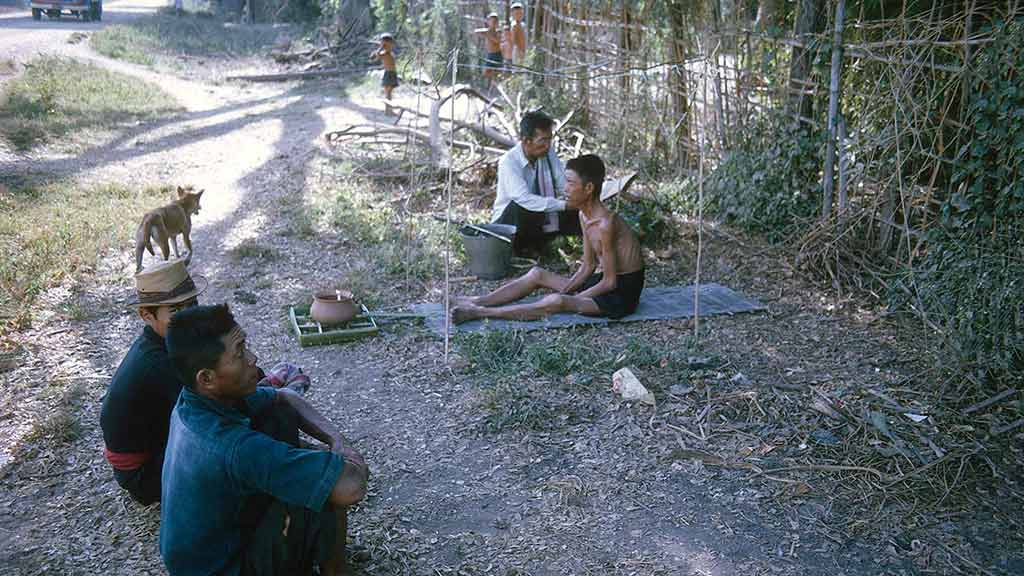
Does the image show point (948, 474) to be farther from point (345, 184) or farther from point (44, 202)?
point (44, 202)

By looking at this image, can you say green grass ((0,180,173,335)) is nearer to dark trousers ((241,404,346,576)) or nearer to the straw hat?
the straw hat

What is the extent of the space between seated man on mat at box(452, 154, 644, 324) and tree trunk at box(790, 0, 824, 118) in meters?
2.11

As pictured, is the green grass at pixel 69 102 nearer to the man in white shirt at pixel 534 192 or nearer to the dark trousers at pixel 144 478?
the man in white shirt at pixel 534 192

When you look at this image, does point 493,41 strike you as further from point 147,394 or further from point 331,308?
point 147,394

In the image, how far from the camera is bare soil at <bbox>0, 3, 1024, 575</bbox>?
2.98 metres

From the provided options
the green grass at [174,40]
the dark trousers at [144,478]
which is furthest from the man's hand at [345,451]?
the green grass at [174,40]

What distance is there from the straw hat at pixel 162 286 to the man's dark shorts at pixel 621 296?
272 cm

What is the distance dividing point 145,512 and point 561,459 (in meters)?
1.74

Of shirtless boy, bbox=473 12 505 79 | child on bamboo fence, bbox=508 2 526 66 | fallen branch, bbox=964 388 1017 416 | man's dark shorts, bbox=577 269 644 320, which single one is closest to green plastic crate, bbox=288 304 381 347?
man's dark shorts, bbox=577 269 644 320

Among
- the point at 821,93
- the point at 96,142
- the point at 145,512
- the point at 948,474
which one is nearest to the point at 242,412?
the point at 145,512

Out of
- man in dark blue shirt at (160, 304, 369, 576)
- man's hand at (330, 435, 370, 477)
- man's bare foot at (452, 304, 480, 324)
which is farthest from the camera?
man's bare foot at (452, 304, 480, 324)

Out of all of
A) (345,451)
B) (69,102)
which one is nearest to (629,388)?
(345,451)

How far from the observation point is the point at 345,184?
8.39 metres

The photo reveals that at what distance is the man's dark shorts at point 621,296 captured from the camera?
16.9ft
